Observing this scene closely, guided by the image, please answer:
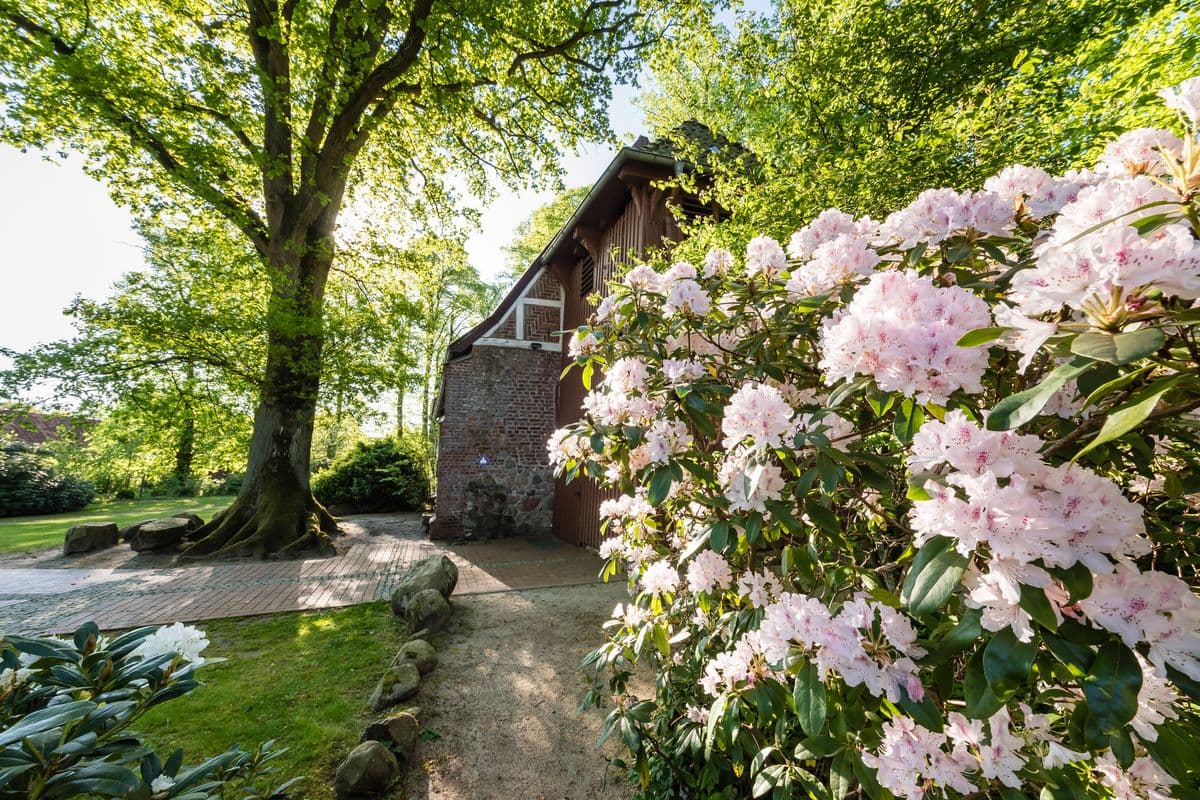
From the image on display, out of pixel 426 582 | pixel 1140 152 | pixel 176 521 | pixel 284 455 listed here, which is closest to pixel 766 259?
pixel 1140 152

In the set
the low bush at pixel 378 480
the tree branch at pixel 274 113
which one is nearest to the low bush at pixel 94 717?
the tree branch at pixel 274 113

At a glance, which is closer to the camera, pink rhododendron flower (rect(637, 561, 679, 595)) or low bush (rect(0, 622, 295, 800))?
low bush (rect(0, 622, 295, 800))

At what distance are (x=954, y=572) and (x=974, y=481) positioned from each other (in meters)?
0.17

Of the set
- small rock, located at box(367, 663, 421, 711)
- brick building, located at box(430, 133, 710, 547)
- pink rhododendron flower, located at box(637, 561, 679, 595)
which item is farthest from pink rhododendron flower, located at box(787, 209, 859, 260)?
brick building, located at box(430, 133, 710, 547)

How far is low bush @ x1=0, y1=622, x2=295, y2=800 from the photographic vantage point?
78 cm

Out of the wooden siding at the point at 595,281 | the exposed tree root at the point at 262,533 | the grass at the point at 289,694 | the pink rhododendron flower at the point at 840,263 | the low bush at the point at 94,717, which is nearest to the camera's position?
the low bush at the point at 94,717

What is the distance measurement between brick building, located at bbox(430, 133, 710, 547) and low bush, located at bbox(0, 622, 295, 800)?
6802mm

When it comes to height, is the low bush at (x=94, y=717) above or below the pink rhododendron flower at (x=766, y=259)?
below

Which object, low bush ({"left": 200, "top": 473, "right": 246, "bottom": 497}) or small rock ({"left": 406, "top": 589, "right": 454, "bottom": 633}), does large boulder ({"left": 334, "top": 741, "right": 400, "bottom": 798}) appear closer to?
small rock ({"left": 406, "top": 589, "right": 454, "bottom": 633})

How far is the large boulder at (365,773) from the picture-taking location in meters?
2.25

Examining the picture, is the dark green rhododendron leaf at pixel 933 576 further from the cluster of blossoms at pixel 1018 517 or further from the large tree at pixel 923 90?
the large tree at pixel 923 90

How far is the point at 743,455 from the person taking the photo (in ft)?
4.62

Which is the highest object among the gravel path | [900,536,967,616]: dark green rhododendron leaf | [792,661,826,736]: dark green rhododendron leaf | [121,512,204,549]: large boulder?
[900,536,967,616]: dark green rhododendron leaf

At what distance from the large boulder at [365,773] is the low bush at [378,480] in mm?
12137
